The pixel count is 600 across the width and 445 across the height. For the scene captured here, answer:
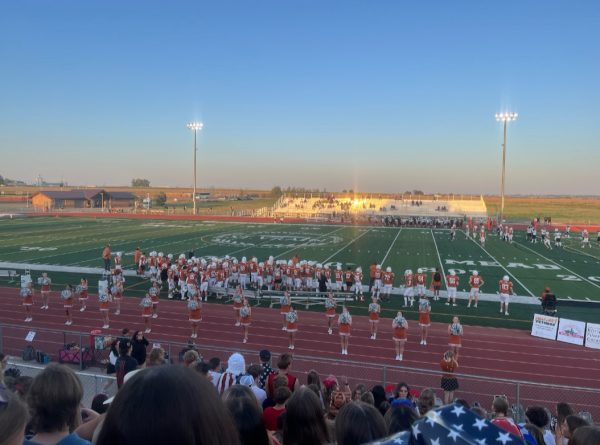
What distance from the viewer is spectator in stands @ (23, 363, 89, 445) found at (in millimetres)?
2582

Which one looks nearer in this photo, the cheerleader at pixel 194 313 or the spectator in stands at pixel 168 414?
the spectator in stands at pixel 168 414

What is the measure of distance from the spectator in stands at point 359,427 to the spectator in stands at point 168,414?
132 centimetres

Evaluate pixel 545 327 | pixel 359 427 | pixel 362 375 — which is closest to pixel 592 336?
pixel 545 327

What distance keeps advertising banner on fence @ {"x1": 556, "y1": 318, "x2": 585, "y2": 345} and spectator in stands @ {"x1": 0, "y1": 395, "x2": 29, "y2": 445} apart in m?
14.7

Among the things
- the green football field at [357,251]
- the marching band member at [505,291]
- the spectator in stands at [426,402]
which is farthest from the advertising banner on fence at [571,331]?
the spectator in stands at [426,402]

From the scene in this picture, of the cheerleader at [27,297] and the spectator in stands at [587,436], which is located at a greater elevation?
the spectator in stands at [587,436]

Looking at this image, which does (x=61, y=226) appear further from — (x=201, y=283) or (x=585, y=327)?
(x=585, y=327)

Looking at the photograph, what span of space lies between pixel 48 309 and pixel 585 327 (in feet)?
55.6

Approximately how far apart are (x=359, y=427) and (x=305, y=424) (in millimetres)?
533

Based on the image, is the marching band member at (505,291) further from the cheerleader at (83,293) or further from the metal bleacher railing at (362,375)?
the cheerleader at (83,293)

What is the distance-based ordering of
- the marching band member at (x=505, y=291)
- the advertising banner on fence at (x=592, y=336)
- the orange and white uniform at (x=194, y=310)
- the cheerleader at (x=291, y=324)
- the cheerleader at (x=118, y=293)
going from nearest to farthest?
the cheerleader at (x=291, y=324) < the advertising banner on fence at (x=592, y=336) < the orange and white uniform at (x=194, y=310) < the cheerleader at (x=118, y=293) < the marching band member at (x=505, y=291)

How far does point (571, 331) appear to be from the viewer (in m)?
13.7

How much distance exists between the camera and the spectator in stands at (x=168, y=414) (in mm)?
1240

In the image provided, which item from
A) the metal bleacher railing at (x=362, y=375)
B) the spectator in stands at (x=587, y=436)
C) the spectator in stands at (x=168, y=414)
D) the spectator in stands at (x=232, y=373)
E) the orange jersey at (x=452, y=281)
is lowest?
the metal bleacher railing at (x=362, y=375)
